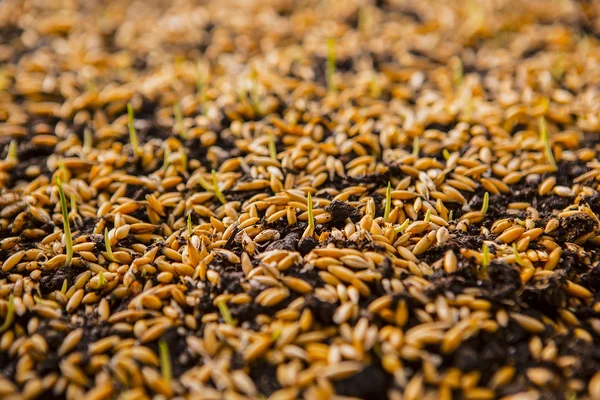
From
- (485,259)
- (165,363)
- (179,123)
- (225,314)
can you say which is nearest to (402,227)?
(485,259)

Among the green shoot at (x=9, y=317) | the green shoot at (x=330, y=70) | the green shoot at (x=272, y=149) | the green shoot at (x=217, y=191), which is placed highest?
the green shoot at (x=330, y=70)

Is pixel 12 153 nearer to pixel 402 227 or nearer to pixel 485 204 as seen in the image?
pixel 402 227

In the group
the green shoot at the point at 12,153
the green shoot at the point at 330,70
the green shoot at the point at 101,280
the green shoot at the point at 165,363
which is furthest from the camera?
the green shoot at the point at 330,70

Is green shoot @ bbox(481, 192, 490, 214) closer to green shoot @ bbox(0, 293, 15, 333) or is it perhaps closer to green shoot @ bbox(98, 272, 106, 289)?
green shoot @ bbox(98, 272, 106, 289)

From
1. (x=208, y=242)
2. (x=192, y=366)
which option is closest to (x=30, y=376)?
(x=192, y=366)

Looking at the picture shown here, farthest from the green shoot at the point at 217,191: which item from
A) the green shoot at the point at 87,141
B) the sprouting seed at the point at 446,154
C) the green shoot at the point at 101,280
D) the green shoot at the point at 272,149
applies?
the sprouting seed at the point at 446,154

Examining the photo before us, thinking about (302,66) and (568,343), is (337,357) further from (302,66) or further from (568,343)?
(302,66)

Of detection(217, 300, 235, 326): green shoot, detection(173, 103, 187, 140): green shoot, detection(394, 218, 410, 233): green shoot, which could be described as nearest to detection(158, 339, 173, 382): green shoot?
detection(217, 300, 235, 326): green shoot

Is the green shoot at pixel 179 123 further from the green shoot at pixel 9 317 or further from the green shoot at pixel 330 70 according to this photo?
the green shoot at pixel 9 317

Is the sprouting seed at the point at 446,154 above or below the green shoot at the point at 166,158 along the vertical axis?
above
